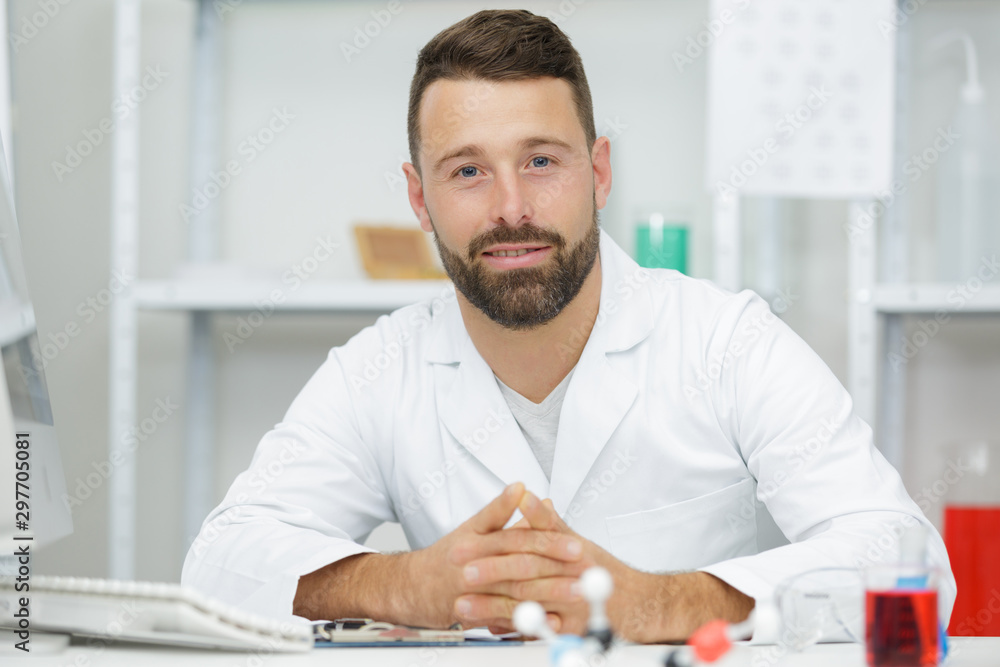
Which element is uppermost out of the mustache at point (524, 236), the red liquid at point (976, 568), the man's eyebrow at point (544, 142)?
the man's eyebrow at point (544, 142)

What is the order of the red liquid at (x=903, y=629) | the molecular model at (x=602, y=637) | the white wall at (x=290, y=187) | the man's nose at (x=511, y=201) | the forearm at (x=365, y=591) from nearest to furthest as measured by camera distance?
the molecular model at (x=602, y=637) → the red liquid at (x=903, y=629) → the forearm at (x=365, y=591) → the man's nose at (x=511, y=201) → the white wall at (x=290, y=187)

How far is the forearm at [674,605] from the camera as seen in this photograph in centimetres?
85

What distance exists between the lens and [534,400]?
4.23 feet

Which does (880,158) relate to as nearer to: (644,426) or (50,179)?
(644,426)

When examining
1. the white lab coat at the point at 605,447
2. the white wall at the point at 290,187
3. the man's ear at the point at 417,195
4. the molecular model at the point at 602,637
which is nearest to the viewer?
the molecular model at the point at 602,637

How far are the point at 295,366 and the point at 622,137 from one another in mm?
829

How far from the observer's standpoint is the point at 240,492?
1.17m

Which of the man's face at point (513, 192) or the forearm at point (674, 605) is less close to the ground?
the man's face at point (513, 192)

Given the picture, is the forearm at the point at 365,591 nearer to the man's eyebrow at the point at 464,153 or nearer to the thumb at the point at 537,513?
the thumb at the point at 537,513

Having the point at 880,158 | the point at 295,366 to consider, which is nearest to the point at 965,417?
the point at 880,158

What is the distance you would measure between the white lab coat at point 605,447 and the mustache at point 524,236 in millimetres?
127

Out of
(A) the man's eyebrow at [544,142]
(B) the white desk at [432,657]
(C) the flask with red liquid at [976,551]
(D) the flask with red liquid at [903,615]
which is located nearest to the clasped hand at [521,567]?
(B) the white desk at [432,657]

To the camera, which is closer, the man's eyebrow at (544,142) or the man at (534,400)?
the man at (534,400)

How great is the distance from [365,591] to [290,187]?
4.03 feet
